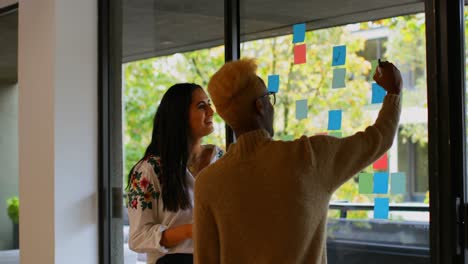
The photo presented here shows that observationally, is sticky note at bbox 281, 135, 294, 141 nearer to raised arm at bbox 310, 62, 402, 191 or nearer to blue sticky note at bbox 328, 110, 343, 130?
blue sticky note at bbox 328, 110, 343, 130

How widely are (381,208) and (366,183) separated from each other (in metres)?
0.11

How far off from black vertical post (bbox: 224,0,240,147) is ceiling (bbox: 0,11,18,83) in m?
2.06

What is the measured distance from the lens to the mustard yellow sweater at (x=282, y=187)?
6.15 ft

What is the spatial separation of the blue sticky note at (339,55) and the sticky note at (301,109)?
0.21 m

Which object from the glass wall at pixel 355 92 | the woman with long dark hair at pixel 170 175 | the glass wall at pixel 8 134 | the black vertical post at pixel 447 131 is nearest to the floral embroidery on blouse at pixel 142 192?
the woman with long dark hair at pixel 170 175

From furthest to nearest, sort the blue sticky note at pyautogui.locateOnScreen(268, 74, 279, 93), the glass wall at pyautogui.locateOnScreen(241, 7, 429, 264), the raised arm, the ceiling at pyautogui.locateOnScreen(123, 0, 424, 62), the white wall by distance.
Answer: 1. the white wall
2. the blue sticky note at pyautogui.locateOnScreen(268, 74, 279, 93)
3. the ceiling at pyautogui.locateOnScreen(123, 0, 424, 62)
4. the glass wall at pyautogui.locateOnScreen(241, 7, 429, 264)
5. the raised arm

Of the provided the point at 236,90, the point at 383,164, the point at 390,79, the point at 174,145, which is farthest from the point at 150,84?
the point at 390,79

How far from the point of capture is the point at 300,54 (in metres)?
3.00

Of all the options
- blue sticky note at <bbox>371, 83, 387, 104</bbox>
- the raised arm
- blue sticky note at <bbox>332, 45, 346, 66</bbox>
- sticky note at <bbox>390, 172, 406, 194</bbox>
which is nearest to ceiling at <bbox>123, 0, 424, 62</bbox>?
blue sticky note at <bbox>332, 45, 346, 66</bbox>

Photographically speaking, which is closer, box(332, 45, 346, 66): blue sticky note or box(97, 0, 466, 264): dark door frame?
box(97, 0, 466, 264): dark door frame

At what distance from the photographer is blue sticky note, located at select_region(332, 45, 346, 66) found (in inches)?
111

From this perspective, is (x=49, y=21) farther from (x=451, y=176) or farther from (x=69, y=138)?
(x=451, y=176)

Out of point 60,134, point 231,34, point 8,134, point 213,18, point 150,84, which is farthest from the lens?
point 8,134

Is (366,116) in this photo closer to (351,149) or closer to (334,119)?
(334,119)
